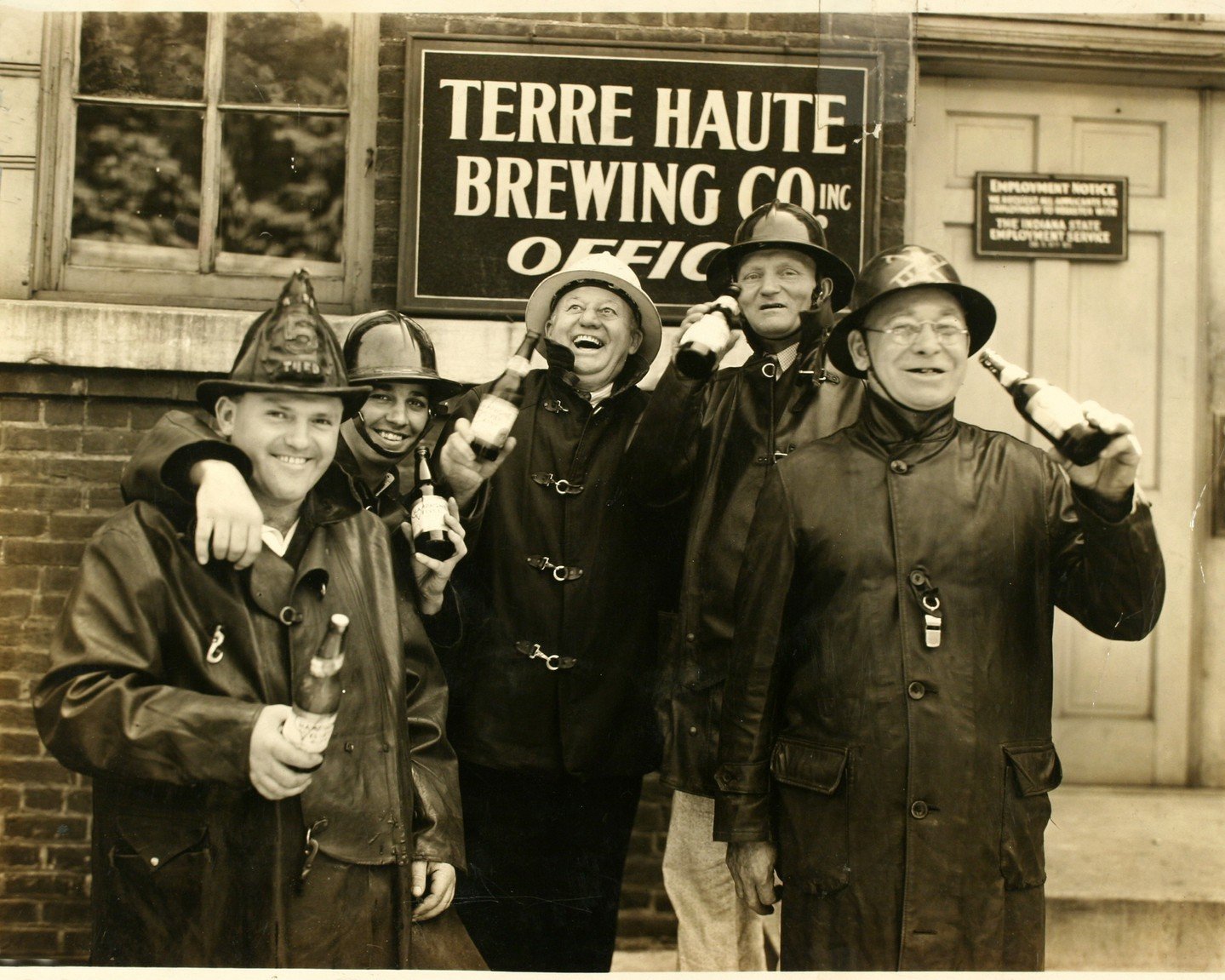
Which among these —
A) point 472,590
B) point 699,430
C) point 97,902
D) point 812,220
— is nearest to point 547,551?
point 472,590

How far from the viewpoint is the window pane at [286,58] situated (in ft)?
12.1

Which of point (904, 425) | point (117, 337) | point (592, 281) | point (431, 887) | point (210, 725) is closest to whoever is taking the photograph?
point (210, 725)

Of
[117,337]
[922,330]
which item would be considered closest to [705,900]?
[922,330]

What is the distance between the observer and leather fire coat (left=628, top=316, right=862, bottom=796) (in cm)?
302

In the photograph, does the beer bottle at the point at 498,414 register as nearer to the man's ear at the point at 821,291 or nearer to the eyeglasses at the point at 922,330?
the man's ear at the point at 821,291

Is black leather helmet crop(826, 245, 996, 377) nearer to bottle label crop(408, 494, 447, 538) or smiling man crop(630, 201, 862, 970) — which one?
smiling man crop(630, 201, 862, 970)

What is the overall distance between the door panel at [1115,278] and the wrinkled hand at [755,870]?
1791 mm

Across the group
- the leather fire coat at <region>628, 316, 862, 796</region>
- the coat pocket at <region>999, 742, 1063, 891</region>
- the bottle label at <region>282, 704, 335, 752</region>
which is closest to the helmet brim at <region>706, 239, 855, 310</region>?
the leather fire coat at <region>628, 316, 862, 796</region>

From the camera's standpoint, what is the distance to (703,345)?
2887 mm

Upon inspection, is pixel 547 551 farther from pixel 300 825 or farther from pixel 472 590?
pixel 300 825

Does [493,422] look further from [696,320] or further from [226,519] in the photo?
[226,519]

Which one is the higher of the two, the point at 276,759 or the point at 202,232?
the point at 202,232

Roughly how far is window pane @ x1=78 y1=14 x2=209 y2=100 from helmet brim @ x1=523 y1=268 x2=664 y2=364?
4.81 feet

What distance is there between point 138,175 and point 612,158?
1669 mm
